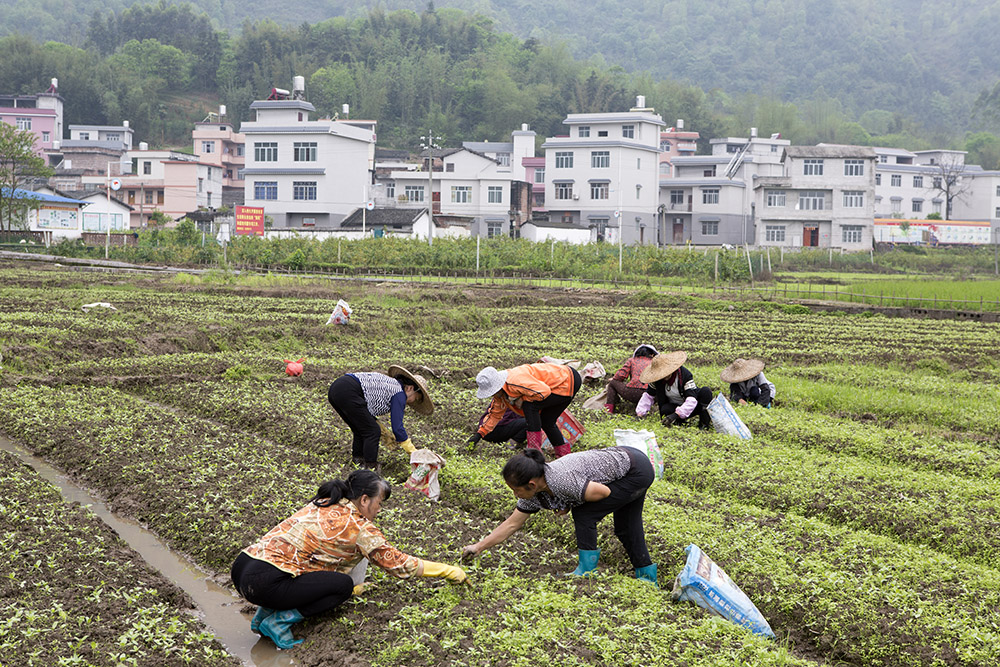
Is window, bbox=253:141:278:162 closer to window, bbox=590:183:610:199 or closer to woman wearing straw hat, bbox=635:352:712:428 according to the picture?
window, bbox=590:183:610:199

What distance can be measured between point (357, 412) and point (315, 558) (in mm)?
3337

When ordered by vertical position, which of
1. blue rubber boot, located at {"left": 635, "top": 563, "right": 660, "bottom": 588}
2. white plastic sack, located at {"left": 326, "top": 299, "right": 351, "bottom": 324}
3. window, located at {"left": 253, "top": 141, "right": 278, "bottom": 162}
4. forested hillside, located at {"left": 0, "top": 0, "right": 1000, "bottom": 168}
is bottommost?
blue rubber boot, located at {"left": 635, "top": 563, "right": 660, "bottom": 588}

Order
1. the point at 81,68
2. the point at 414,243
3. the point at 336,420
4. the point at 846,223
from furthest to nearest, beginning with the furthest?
the point at 81,68, the point at 846,223, the point at 414,243, the point at 336,420

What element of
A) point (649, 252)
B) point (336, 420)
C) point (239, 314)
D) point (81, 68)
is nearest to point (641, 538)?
point (336, 420)

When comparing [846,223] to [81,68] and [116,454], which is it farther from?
[81,68]

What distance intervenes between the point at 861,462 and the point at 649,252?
3779 centimetres

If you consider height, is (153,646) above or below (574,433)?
below

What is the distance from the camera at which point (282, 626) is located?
6.93 m

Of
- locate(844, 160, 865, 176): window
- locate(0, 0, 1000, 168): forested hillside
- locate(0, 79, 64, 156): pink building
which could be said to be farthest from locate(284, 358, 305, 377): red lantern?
locate(0, 79, 64, 156): pink building

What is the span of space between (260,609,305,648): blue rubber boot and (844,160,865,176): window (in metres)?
72.4

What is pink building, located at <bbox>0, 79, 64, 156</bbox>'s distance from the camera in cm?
10400

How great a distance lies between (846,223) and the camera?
237 ft

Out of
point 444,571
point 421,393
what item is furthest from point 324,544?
point 421,393

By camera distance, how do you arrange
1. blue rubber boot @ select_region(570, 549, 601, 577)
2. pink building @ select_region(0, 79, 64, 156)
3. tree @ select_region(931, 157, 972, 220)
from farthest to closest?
pink building @ select_region(0, 79, 64, 156)
tree @ select_region(931, 157, 972, 220)
blue rubber boot @ select_region(570, 549, 601, 577)
